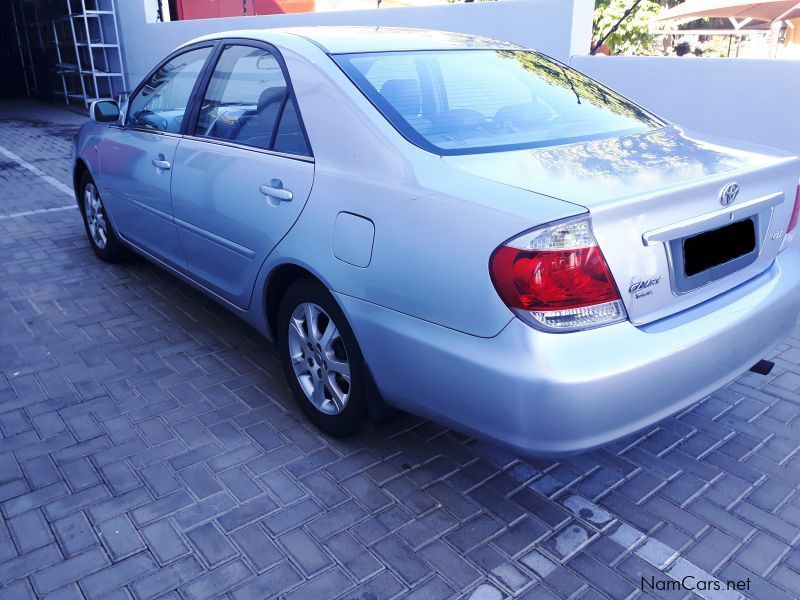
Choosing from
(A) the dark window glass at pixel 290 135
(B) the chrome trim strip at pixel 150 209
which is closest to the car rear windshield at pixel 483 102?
(A) the dark window glass at pixel 290 135

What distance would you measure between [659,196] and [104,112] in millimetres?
3734

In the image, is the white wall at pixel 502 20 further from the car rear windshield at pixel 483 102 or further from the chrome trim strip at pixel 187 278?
the chrome trim strip at pixel 187 278

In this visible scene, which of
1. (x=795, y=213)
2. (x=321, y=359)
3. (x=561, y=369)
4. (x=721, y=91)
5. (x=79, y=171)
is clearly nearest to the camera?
(x=561, y=369)

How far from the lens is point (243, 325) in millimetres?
4270

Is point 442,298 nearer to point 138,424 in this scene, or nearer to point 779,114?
point 138,424

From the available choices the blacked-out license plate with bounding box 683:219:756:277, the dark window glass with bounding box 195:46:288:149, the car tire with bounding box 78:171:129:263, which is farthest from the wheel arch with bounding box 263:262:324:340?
the car tire with bounding box 78:171:129:263

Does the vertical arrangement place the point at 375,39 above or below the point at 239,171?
above

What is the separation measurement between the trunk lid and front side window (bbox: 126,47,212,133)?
6.74 feet

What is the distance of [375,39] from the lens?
3258 mm

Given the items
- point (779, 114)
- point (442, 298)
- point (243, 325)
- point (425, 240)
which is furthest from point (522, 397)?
point (779, 114)

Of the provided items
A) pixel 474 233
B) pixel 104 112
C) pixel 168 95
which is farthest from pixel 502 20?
pixel 474 233

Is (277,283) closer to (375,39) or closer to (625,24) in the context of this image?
(375,39)

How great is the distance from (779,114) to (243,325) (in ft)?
12.9

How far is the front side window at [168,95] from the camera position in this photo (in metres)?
3.91
